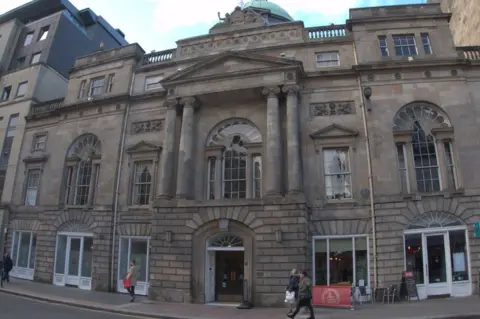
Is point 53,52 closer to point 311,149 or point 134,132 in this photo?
point 134,132

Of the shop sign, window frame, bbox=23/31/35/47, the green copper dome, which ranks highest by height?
the green copper dome

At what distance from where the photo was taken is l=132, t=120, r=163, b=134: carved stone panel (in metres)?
21.8

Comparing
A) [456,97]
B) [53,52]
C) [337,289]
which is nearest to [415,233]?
[337,289]

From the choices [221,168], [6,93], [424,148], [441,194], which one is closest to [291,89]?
[221,168]

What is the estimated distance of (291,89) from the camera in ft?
60.6

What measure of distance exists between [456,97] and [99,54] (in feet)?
75.5

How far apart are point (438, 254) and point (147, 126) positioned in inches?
683

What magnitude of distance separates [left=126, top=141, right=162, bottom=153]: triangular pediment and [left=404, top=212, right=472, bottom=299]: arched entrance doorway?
14157 millimetres

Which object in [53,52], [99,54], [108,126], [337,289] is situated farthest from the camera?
[53,52]

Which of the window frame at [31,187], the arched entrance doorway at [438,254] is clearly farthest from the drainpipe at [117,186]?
the arched entrance doorway at [438,254]

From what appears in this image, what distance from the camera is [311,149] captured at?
731 inches

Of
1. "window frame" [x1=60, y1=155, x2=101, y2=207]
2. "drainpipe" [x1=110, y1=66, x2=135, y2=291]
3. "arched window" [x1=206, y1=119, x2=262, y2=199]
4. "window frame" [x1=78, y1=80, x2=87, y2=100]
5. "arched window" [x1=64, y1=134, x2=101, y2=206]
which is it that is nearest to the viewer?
"arched window" [x1=206, y1=119, x2=262, y2=199]

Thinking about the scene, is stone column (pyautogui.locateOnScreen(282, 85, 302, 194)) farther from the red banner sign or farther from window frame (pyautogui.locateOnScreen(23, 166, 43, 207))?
window frame (pyautogui.locateOnScreen(23, 166, 43, 207))

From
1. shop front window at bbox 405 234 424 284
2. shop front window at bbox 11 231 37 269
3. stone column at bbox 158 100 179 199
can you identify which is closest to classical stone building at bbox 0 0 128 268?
shop front window at bbox 11 231 37 269
